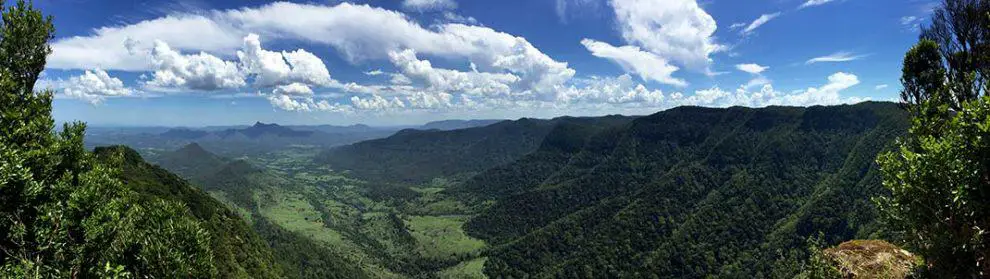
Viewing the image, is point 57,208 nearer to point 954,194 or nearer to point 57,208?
point 57,208

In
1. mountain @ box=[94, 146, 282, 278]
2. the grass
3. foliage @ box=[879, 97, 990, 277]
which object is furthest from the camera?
mountain @ box=[94, 146, 282, 278]

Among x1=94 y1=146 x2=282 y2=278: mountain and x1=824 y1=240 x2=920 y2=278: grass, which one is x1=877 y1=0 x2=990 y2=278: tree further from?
x1=94 y1=146 x2=282 y2=278: mountain

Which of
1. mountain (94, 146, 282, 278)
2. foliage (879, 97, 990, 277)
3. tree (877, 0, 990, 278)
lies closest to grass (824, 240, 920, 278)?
tree (877, 0, 990, 278)

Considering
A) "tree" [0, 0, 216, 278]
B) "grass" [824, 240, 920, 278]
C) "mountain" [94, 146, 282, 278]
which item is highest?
"tree" [0, 0, 216, 278]

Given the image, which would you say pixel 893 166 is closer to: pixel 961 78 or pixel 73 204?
pixel 961 78

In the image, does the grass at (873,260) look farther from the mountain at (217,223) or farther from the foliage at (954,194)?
the mountain at (217,223)

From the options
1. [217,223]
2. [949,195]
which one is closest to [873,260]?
[949,195]
